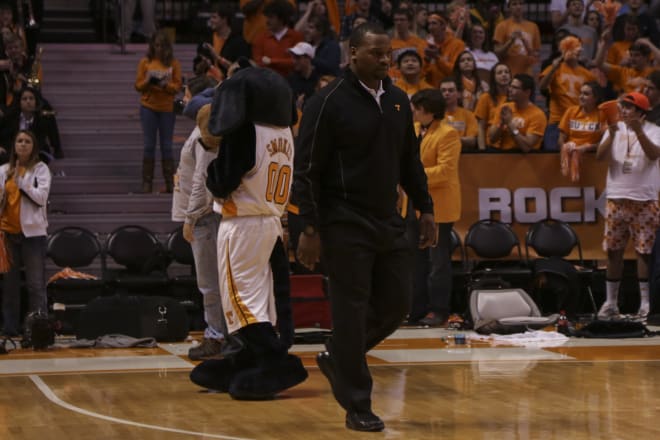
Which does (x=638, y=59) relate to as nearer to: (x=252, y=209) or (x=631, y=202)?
(x=631, y=202)

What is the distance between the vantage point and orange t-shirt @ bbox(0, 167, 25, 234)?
11.6 m

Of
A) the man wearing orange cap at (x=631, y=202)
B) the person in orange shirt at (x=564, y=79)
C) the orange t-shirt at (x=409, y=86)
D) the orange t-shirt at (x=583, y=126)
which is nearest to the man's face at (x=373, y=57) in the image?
the man wearing orange cap at (x=631, y=202)

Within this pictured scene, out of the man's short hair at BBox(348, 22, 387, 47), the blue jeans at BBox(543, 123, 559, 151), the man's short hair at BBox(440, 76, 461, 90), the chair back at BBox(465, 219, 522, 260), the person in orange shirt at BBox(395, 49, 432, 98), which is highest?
the man's short hair at BBox(348, 22, 387, 47)

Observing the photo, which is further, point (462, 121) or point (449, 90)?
point (462, 121)

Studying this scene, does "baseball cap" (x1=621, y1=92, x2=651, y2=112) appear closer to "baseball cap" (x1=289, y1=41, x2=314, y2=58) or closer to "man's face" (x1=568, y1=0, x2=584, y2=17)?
"baseball cap" (x1=289, y1=41, x2=314, y2=58)

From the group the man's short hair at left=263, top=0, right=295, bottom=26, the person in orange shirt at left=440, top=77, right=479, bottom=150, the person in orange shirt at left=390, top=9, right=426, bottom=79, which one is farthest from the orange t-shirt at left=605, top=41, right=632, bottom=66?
the man's short hair at left=263, top=0, right=295, bottom=26

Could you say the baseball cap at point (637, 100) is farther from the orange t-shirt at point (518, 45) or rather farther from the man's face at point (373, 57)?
the man's face at point (373, 57)

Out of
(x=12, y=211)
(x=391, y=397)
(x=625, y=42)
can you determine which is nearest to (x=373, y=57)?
(x=391, y=397)

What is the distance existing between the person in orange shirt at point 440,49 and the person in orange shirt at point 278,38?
5.15 feet

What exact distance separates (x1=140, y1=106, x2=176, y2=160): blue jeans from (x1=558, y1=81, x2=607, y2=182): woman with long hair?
14.5 ft

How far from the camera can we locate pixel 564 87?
48.6 ft

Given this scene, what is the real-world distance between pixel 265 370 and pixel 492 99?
722cm

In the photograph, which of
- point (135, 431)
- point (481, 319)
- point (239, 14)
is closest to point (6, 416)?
point (135, 431)

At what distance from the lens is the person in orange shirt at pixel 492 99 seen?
14172mm
